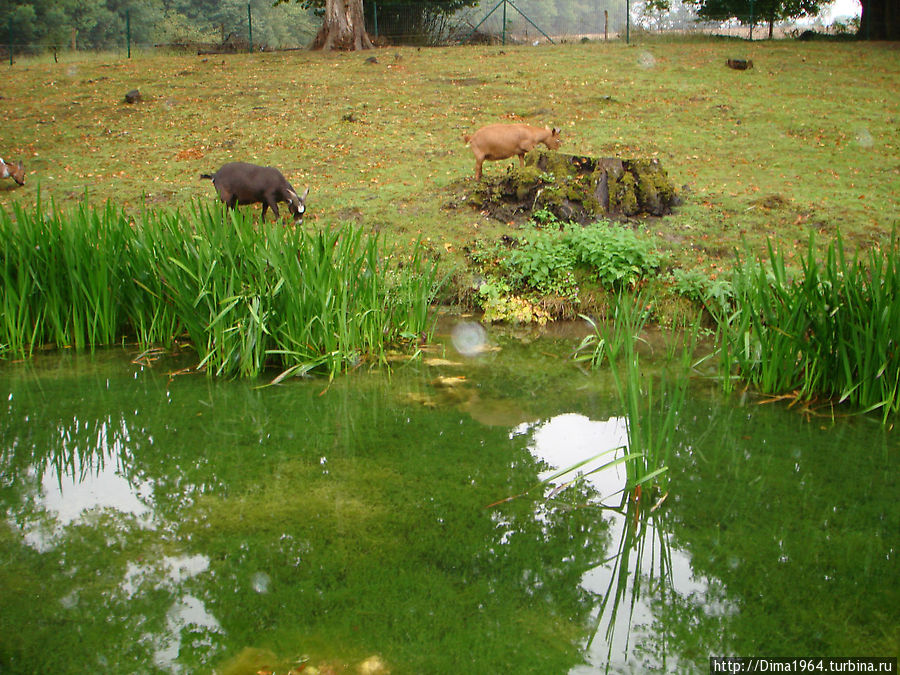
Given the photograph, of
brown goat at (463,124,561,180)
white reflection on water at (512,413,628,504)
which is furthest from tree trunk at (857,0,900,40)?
white reflection on water at (512,413,628,504)

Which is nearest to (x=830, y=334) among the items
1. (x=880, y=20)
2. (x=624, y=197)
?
(x=624, y=197)

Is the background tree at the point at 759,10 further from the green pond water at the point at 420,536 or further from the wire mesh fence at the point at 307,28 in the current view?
the green pond water at the point at 420,536

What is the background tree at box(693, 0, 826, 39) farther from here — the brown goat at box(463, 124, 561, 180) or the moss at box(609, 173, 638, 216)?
the moss at box(609, 173, 638, 216)

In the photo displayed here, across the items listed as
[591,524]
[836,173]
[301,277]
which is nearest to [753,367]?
[591,524]

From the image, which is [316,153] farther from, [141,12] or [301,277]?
[141,12]

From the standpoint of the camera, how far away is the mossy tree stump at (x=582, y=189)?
301 inches

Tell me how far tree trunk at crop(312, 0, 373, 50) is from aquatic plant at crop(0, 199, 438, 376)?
1532 centimetres

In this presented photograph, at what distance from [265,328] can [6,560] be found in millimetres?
2261

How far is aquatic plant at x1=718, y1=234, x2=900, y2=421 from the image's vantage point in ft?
13.2

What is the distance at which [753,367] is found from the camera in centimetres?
456

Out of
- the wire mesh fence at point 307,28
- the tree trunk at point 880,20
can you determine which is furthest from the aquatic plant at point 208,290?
the tree trunk at point 880,20

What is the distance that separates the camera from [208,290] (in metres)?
4.90

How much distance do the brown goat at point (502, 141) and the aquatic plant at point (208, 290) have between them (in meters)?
3.98

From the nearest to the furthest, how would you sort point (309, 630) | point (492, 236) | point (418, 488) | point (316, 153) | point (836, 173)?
point (309, 630) → point (418, 488) → point (492, 236) → point (836, 173) → point (316, 153)
